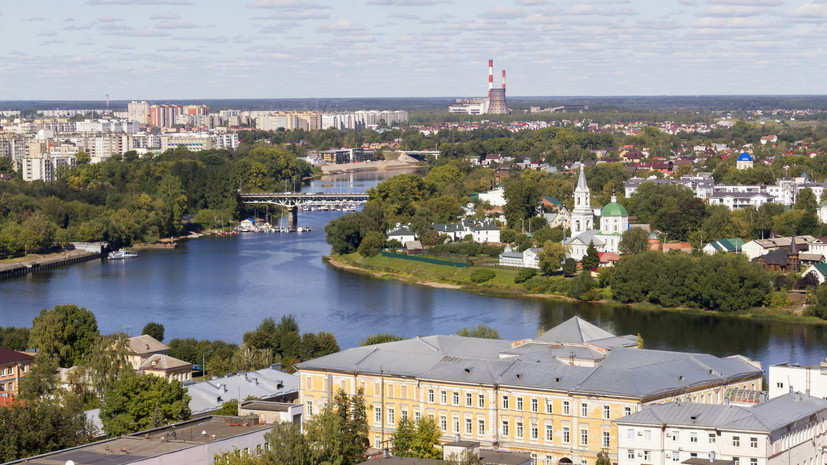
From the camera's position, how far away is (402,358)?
530 inches

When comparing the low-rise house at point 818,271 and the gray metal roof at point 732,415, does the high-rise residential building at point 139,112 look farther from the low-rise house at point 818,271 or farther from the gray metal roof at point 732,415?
the gray metal roof at point 732,415

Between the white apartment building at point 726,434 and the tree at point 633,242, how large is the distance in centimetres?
1512

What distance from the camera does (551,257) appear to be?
26.1 metres

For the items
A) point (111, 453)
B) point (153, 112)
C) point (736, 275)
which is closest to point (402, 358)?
point (111, 453)

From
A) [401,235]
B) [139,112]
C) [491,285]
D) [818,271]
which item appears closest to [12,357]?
[491,285]

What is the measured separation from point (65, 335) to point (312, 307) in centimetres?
647

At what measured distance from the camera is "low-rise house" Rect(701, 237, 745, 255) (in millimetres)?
26859

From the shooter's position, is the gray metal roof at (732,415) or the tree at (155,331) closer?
the gray metal roof at (732,415)

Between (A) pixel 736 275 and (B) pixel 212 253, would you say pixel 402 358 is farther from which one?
(B) pixel 212 253

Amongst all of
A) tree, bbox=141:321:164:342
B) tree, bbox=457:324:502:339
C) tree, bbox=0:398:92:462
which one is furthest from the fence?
tree, bbox=0:398:92:462

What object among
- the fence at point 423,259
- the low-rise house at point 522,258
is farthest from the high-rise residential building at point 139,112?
the low-rise house at point 522,258

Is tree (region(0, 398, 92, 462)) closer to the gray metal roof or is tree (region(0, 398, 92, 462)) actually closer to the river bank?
the gray metal roof

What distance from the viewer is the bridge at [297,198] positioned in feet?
135

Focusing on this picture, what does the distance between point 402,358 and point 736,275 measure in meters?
10.9
